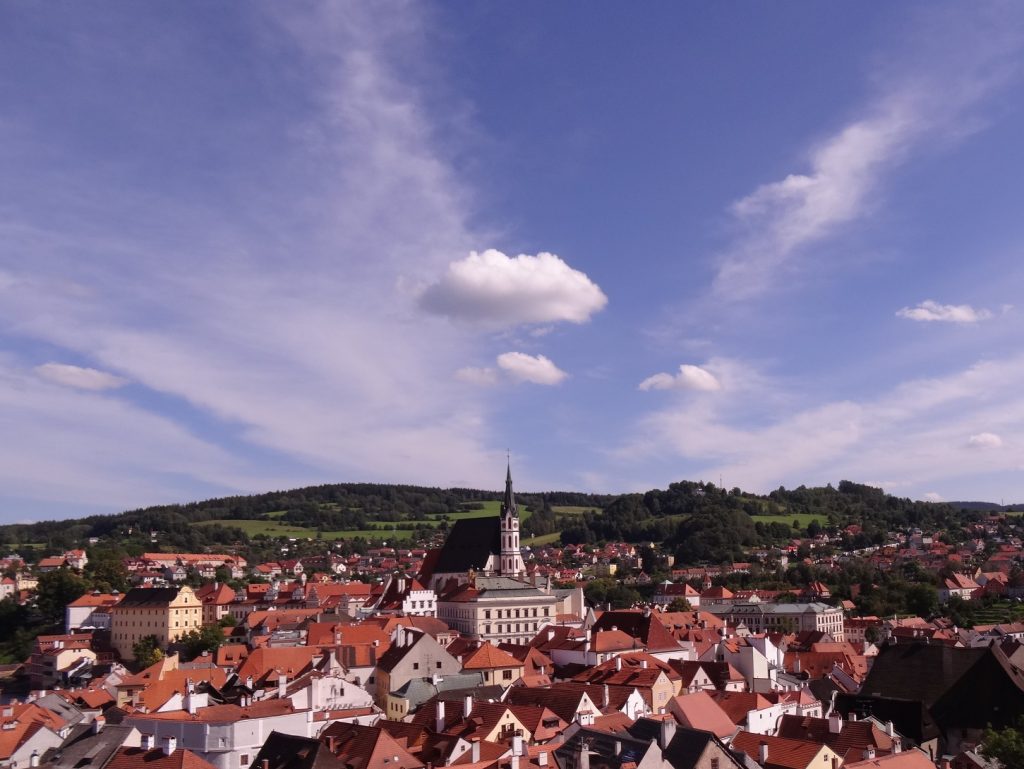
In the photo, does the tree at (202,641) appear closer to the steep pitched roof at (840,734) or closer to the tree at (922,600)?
the steep pitched roof at (840,734)

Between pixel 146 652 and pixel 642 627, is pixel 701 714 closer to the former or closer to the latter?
pixel 642 627

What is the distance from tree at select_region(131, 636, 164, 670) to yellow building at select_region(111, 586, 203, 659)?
1032mm

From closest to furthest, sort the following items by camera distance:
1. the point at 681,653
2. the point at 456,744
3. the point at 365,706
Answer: the point at 456,744
the point at 365,706
the point at 681,653

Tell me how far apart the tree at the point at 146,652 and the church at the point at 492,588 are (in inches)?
875

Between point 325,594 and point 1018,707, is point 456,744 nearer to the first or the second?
point 1018,707

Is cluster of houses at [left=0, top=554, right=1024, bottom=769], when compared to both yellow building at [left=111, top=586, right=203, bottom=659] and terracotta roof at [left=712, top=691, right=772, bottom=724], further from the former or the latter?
yellow building at [left=111, top=586, right=203, bottom=659]

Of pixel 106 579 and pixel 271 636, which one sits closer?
pixel 271 636

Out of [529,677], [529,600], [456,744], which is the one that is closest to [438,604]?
[529,600]

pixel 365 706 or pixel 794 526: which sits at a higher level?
pixel 794 526

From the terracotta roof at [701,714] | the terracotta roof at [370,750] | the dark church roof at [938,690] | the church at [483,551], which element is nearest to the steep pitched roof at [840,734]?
the terracotta roof at [701,714]

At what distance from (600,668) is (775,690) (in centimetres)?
893

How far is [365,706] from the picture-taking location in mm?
47219

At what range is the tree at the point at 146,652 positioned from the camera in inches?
2815


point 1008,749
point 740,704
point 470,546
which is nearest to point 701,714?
point 740,704
